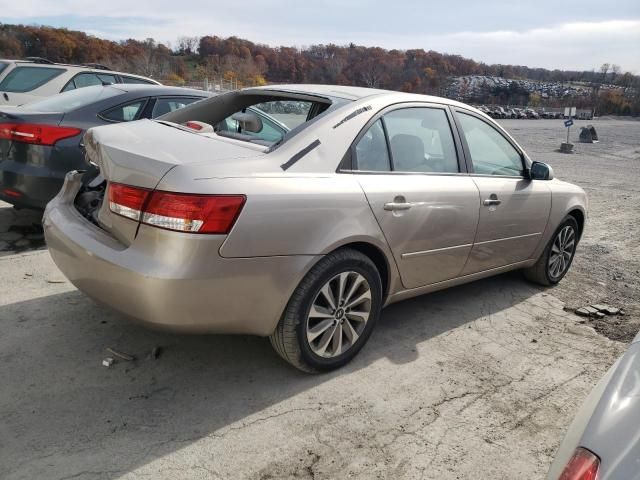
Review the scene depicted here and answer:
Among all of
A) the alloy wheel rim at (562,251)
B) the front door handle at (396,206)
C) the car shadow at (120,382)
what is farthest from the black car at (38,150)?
the alloy wheel rim at (562,251)

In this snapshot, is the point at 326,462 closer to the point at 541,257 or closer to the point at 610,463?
the point at 610,463

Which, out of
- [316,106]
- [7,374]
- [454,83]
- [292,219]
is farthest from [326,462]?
[454,83]

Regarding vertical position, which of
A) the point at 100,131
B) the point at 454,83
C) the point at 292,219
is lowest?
the point at 292,219

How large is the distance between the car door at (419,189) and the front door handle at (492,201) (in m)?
0.13

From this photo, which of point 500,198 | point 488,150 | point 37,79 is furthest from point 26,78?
point 500,198

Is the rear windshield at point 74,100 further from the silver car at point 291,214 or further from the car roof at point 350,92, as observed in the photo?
the car roof at point 350,92

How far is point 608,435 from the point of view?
1.34 m

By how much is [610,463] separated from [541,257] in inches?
146

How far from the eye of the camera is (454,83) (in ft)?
351

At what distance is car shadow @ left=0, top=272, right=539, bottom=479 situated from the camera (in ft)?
7.64

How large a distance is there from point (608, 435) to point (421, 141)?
96.6 inches

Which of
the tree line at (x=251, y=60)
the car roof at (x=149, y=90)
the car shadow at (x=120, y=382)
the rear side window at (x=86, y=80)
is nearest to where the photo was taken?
the car shadow at (x=120, y=382)

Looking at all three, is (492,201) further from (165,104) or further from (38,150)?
(38,150)

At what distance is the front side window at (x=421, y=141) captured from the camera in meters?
3.27
